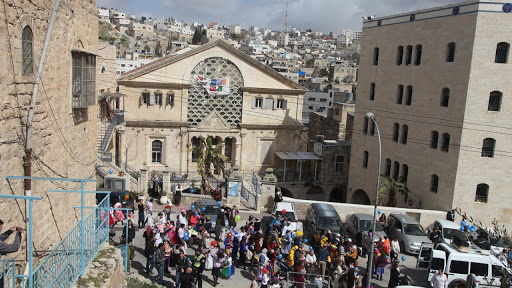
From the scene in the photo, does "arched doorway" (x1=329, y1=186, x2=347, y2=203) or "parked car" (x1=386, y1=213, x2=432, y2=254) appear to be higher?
"parked car" (x1=386, y1=213, x2=432, y2=254)

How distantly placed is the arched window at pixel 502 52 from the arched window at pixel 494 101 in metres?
1.85

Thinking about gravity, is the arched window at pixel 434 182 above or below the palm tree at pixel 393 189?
above

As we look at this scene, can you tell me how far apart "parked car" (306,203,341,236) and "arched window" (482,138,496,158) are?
34.8 ft

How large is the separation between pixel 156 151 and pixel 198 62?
7899 millimetres

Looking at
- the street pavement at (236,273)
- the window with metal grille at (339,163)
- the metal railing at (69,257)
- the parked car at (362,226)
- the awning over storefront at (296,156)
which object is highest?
the metal railing at (69,257)

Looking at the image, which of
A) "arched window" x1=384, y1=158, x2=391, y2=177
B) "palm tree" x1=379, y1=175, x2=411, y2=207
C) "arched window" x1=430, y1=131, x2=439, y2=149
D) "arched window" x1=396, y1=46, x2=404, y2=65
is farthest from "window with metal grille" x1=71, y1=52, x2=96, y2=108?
"arched window" x1=384, y1=158, x2=391, y2=177

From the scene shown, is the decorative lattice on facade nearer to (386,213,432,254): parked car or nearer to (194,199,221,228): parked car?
(194,199,221,228): parked car

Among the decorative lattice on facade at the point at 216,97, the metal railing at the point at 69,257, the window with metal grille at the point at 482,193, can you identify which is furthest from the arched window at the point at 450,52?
the metal railing at the point at 69,257

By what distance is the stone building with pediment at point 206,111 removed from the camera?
34000 millimetres

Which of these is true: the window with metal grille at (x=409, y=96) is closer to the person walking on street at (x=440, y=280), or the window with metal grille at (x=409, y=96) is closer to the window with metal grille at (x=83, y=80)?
the person walking on street at (x=440, y=280)

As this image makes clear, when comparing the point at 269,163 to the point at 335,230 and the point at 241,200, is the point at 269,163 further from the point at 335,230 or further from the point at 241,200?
the point at 335,230

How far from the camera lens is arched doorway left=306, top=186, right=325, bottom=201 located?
120 ft

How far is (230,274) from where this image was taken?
53.6 ft

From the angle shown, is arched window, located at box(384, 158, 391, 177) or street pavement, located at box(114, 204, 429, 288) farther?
arched window, located at box(384, 158, 391, 177)
